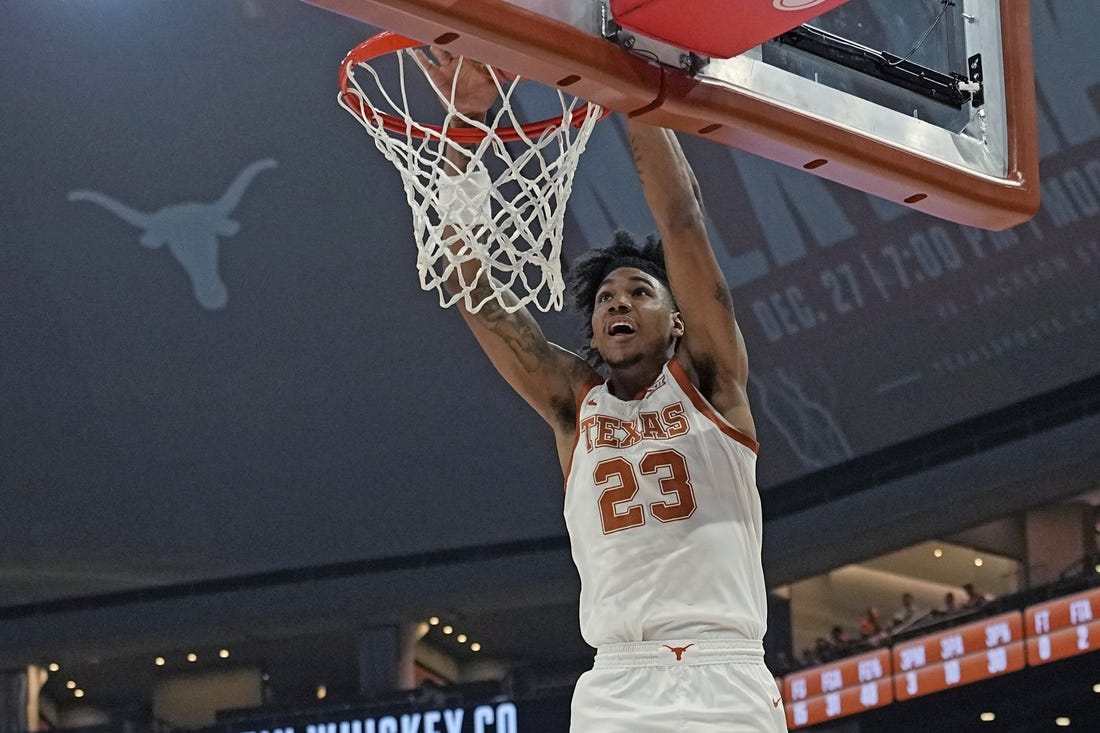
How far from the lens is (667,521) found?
11.1ft

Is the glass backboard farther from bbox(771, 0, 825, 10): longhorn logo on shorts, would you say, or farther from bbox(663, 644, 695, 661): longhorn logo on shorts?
bbox(663, 644, 695, 661): longhorn logo on shorts

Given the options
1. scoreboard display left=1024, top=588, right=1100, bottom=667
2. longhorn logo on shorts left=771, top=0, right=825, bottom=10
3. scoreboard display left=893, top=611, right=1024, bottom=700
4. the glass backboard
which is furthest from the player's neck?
scoreboard display left=893, top=611, right=1024, bottom=700

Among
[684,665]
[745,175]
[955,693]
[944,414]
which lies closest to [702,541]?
[684,665]

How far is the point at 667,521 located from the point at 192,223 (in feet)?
41.7

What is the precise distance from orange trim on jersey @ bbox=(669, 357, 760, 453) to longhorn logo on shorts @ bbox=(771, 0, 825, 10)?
838mm

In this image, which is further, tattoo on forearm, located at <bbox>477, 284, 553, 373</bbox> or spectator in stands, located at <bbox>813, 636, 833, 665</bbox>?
spectator in stands, located at <bbox>813, 636, 833, 665</bbox>

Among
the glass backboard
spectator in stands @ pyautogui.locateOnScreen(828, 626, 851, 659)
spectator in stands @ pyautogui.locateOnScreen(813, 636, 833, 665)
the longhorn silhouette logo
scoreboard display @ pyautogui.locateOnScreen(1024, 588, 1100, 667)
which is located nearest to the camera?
the glass backboard

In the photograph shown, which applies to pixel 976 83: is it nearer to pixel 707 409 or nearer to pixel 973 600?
pixel 707 409

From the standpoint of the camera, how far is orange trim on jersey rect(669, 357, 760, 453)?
11.4 feet

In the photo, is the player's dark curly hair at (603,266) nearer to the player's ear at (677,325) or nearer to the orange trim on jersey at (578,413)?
the player's ear at (677,325)

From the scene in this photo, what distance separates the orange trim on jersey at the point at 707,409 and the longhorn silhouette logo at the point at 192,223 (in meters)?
12.0

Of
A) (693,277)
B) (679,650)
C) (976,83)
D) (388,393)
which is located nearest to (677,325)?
(693,277)

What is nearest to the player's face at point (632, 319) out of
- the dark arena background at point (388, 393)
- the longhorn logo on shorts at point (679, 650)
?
the longhorn logo on shorts at point (679, 650)

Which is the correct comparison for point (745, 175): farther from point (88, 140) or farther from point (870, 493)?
point (88, 140)
